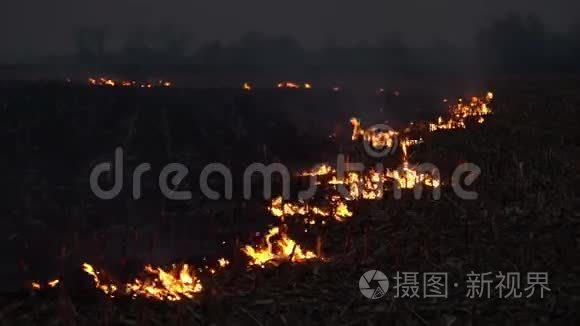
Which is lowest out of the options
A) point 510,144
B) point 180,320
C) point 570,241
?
point 180,320

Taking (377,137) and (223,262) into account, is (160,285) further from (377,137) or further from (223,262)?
(377,137)

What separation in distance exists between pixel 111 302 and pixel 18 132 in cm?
1624

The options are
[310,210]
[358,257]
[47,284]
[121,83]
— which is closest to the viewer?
[47,284]

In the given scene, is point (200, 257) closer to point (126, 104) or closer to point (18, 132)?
point (18, 132)

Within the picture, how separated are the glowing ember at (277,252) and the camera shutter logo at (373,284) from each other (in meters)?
1.05

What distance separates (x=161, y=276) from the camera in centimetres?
789

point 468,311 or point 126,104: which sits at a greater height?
point 126,104

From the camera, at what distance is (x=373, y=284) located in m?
7.84

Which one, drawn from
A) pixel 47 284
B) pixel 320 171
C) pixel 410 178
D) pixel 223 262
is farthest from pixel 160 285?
pixel 320 171

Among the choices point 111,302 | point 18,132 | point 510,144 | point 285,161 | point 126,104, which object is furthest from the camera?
point 126,104

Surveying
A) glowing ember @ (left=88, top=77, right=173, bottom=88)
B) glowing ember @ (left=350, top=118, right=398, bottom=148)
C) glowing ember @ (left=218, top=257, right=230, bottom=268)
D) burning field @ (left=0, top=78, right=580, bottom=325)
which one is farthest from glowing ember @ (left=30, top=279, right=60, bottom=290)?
glowing ember @ (left=88, top=77, right=173, bottom=88)

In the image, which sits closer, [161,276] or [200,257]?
[161,276]

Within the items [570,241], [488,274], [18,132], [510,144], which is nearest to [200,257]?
[488,274]

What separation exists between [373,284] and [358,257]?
3.01ft
